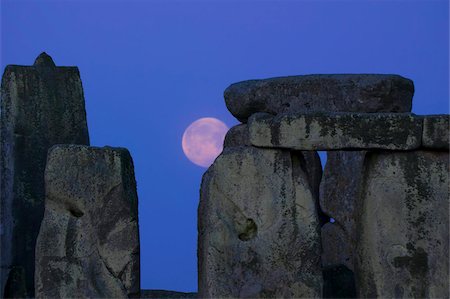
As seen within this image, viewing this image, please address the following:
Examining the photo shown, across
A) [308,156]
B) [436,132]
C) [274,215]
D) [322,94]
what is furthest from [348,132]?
[308,156]

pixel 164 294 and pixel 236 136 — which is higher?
pixel 236 136

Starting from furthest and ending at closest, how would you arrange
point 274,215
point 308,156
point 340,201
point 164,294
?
point 308,156 → point 340,201 → point 164,294 → point 274,215

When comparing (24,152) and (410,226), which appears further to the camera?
(24,152)

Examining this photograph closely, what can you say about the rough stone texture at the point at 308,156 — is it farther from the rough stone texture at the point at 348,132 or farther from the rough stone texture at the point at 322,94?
the rough stone texture at the point at 348,132

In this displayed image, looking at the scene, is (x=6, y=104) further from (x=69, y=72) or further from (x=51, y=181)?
(x=51, y=181)

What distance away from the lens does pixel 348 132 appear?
11.6m

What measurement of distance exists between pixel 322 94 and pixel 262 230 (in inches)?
157

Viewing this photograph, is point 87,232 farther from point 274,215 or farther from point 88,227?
point 274,215

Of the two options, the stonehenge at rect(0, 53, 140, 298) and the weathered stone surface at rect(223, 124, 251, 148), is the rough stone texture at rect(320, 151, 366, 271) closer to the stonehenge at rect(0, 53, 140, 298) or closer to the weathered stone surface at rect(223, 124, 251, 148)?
the weathered stone surface at rect(223, 124, 251, 148)

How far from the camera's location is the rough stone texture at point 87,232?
12.0m

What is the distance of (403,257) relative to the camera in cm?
1162

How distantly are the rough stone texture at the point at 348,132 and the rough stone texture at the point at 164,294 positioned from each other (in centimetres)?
376

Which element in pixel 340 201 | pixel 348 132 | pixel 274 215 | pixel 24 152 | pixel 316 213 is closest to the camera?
pixel 348 132

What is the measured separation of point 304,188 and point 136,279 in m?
2.10
